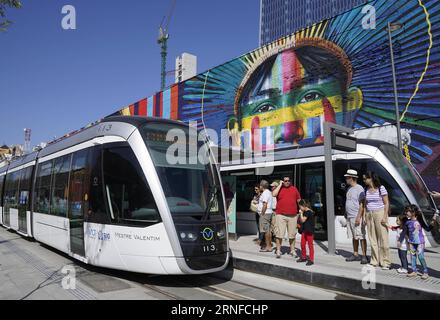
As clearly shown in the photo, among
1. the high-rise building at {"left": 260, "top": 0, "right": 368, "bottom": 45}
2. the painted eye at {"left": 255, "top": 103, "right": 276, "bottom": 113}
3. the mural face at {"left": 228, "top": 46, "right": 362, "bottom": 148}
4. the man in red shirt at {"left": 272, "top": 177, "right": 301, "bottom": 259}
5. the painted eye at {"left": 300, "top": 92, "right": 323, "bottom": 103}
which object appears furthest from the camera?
the high-rise building at {"left": 260, "top": 0, "right": 368, "bottom": 45}

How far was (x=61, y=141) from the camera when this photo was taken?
9.91m

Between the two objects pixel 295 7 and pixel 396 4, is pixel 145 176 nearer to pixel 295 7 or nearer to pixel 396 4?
pixel 396 4

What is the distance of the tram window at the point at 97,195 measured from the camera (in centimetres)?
688

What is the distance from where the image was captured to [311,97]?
22.2m

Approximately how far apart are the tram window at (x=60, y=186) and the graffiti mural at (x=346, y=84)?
15072 millimetres

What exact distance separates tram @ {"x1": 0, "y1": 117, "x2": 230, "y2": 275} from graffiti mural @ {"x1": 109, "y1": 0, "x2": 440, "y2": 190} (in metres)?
13.8

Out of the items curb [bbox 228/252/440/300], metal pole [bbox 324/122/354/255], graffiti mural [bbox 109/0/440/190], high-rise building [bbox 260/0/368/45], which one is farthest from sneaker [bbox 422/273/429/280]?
high-rise building [bbox 260/0/368/45]

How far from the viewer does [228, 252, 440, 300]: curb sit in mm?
5461

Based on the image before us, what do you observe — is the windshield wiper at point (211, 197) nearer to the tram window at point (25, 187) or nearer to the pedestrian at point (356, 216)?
the pedestrian at point (356, 216)

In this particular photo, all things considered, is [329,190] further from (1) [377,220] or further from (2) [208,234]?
(2) [208,234]

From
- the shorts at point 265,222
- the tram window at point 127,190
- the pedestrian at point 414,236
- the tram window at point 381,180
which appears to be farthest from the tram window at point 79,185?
the tram window at point 381,180

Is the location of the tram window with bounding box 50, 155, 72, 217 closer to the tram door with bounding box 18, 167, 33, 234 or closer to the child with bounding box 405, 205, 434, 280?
the tram door with bounding box 18, 167, 33, 234

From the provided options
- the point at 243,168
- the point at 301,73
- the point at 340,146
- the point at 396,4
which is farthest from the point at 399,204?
the point at 301,73

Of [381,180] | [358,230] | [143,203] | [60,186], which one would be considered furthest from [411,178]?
[60,186]
